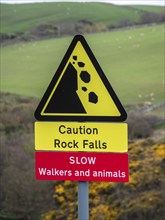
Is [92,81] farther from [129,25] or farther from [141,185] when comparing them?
[129,25]

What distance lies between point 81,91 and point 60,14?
170 ft

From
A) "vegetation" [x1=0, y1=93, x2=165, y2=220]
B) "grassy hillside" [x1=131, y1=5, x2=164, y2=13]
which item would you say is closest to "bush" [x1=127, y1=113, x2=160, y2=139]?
"vegetation" [x1=0, y1=93, x2=165, y2=220]

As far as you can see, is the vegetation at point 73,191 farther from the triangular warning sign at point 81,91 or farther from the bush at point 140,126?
the triangular warning sign at point 81,91

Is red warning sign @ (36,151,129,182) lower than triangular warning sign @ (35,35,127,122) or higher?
lower

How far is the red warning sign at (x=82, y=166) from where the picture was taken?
4.04 meters

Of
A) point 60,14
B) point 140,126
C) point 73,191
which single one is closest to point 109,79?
point 73,191

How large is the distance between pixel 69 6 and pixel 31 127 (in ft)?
119

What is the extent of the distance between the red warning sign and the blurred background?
0.65 meters

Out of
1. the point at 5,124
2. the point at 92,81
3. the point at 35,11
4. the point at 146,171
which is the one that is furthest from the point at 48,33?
the point at 92,81

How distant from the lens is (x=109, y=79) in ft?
14.3

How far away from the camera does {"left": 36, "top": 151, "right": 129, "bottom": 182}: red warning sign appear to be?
4035 millimetres

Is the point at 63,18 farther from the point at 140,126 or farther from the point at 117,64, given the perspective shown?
the point at 140,126

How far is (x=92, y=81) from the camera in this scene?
4074 millimetres

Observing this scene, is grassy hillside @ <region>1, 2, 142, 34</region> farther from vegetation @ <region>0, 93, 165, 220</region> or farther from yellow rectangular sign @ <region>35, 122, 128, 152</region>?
yellow rectangular sign @ <region>35, 122, 128, 152</region>
